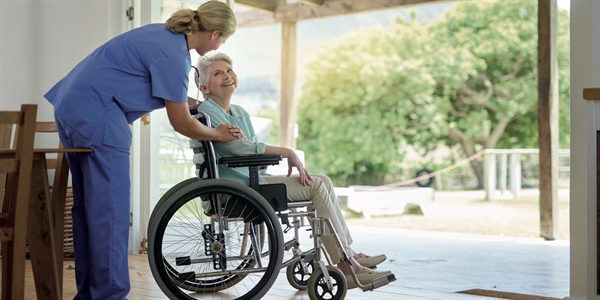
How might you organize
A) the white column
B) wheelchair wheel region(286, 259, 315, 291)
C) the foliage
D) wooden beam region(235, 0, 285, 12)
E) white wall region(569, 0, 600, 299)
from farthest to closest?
the foliage → the white column → wooden beam region(235, 0, 285, 12) → wheelchair wheel region(286, 259, 315, 291) → white wall region(569, 0, 600, 299)

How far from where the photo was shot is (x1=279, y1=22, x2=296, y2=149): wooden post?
27.5 feet

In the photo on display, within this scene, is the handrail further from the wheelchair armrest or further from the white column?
the white column

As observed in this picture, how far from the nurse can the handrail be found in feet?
4.18

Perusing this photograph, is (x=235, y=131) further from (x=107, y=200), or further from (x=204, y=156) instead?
(x=107, y=200)

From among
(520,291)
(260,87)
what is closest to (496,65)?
(260,87)

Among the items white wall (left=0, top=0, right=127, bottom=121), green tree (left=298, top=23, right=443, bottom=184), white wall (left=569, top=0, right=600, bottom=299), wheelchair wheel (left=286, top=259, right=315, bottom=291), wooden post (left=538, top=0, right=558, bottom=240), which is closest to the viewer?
white wall (left=569, top=0, right=600, bottom=299)

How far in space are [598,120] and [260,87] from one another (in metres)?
9.89

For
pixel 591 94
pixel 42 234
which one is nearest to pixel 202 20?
pixel 42 234

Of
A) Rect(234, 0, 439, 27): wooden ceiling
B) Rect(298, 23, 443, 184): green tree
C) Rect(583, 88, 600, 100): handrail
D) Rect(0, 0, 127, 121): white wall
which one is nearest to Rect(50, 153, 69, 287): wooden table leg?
Rect(583, 88, 600, 100): handrail

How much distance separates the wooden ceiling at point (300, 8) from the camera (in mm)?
7836

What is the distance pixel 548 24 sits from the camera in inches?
261

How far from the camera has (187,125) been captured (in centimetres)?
273

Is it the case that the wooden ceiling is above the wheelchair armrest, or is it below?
above

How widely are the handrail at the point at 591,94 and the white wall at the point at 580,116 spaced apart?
→ 0.15 metres
